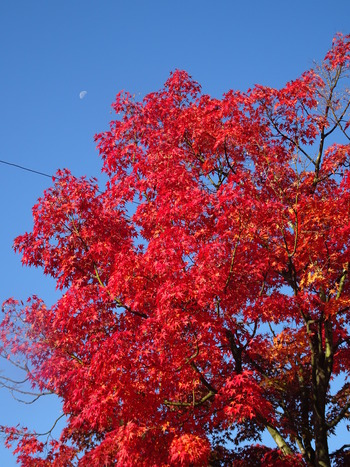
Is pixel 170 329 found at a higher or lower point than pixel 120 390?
higher

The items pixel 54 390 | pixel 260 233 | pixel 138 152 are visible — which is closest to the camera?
pixel 260 233

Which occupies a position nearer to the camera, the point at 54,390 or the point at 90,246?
the point at 90,246

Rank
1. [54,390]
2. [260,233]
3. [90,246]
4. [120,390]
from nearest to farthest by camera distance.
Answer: [120,390] → [260,233] → [90,246] → [54,390]

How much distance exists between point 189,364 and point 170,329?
1012 mm

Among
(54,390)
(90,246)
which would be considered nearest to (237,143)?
(90,246)

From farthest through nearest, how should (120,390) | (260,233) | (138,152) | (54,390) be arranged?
(138,152) → (54,390) → (260,233) → (120,390)

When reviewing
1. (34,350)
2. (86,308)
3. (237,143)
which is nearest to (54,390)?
→ (34,350)

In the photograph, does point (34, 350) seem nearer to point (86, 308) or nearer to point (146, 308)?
point (86, 308)

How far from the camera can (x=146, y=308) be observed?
10906mm

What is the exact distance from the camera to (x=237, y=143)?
1291cm

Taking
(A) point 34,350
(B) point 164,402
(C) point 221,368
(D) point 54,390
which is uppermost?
(A) point 34,350

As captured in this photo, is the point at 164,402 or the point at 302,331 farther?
the point at 302,331

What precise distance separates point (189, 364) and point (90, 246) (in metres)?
3.48

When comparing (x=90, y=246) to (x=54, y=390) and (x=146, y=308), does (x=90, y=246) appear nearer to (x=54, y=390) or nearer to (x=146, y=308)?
(x=146, y=308)
